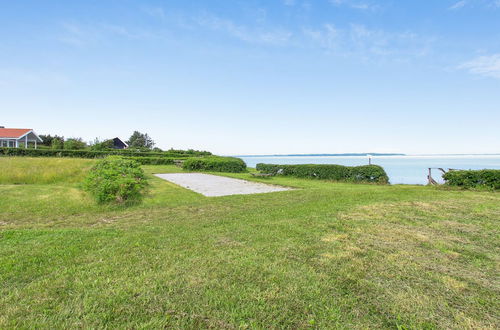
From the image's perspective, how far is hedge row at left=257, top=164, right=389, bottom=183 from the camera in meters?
15.1

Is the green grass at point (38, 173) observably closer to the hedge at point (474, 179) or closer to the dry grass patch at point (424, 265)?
the dry grass patch at point (424, 265)

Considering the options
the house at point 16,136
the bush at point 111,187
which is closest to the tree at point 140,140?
the house at point 16,136

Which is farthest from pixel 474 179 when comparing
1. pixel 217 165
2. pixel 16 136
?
pixel 16 136

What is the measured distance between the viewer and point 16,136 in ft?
126

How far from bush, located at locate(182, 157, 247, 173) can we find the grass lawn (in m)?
16.9

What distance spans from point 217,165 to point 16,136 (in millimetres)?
35303

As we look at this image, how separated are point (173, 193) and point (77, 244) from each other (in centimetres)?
590

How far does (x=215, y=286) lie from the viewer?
111 inches

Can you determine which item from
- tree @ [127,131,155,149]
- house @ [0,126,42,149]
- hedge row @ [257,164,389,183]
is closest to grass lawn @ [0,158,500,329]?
hedge row @ [257,164,389,183]

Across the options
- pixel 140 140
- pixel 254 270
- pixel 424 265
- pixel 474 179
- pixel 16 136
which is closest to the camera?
pixel 254 270

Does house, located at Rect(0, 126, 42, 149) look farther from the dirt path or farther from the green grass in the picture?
the dirt path

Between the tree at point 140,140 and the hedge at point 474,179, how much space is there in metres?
79.6

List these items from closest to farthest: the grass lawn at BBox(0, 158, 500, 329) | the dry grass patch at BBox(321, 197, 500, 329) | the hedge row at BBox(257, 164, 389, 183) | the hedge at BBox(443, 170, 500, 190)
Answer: the grass lawn at BBox(0, 158, 500, 329)
the dry grass patch at BBox(321, 197, 500, 329)
the hedge at BBox(443, 170, 500, 190)
the hedge row at BBox(257, 164, 389, 183)

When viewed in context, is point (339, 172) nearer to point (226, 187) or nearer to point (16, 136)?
point (226, 187)
